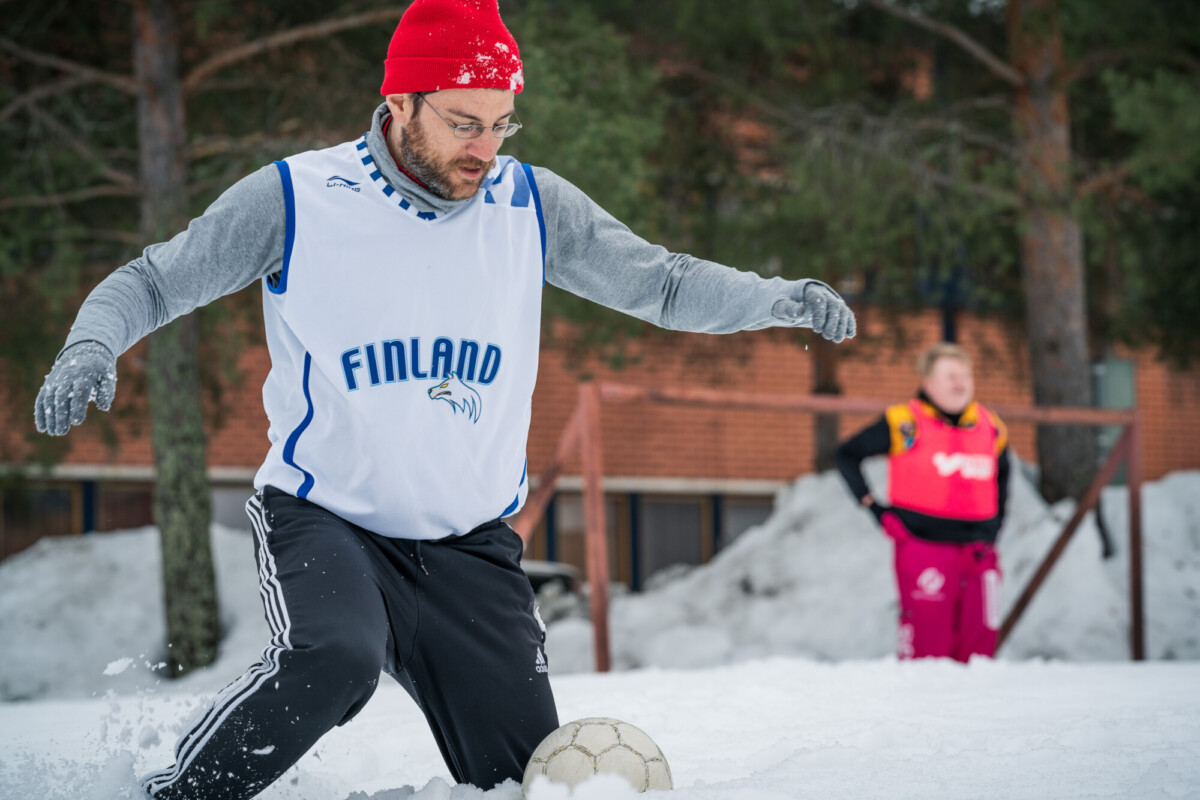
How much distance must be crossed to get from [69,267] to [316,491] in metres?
6.80

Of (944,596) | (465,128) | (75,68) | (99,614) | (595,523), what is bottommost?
(99,614)

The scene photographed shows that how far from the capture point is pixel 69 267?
848cm

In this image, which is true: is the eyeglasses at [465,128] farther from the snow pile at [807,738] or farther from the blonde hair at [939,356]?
the blonde hair at [939,356]

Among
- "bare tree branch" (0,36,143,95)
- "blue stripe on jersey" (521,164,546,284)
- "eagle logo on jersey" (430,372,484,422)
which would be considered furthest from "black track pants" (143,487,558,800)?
"bare tree branch" (0,36,143,95)

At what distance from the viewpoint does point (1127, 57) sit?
10531 millimetres

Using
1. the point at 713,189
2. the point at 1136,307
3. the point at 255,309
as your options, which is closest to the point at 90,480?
the point at 255,309

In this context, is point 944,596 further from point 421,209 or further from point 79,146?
point 79,146

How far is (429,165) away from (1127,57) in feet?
32.1

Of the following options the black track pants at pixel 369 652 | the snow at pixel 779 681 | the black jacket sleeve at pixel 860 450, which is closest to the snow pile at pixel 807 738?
the snow at pixel 779 681

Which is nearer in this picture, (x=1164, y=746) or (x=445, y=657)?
(x=445, y=657)

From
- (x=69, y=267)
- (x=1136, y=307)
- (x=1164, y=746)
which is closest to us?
(x=1164, y=746)

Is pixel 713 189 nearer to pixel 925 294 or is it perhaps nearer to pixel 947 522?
pixel 925 294

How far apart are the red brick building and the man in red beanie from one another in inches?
387

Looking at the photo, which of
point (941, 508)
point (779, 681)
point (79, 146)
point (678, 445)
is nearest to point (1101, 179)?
point (941, 508)
